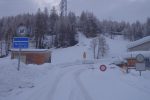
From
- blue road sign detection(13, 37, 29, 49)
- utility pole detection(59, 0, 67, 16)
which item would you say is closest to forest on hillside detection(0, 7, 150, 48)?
utility pole detection(59, 0, 67, 16)

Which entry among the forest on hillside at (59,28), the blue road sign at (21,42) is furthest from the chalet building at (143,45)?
the forest on hillside at (59,28)

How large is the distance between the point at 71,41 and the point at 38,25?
15178mm

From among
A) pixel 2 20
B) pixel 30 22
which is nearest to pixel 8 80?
pixel 30 22

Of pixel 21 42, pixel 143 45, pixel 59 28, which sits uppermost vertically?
pixel 59 28

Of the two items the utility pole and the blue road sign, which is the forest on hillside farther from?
the blue road sign

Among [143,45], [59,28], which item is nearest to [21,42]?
[143,45]

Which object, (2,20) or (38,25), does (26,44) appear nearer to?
(38,25)

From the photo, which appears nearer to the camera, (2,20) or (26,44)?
(26,44)

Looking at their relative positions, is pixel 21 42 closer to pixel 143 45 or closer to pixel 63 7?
pixel 143 45

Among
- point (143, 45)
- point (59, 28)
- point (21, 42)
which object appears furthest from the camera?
point (59, 28)

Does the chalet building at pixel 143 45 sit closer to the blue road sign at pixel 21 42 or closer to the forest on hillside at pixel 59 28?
the blue road sign at pixel 21 42

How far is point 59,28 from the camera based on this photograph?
122438 millimetres

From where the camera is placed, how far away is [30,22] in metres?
134

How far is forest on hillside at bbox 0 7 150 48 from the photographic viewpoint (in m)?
118
